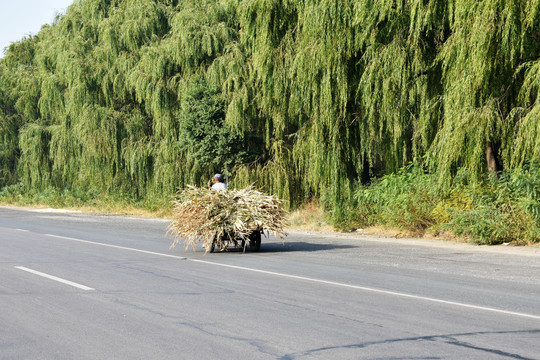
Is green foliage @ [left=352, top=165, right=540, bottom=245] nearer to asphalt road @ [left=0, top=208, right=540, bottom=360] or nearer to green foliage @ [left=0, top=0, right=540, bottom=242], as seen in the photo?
green foliage @ [left=0, top=0, right=540, bottom=242]

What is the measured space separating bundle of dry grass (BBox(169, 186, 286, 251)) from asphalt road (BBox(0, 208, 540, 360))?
54 centimetres

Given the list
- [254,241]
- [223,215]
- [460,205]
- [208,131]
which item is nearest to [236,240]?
[254,241]

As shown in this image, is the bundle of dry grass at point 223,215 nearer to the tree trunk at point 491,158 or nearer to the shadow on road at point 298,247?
the shadow on road at point 298,247

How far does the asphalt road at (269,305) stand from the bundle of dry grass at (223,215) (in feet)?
1.78

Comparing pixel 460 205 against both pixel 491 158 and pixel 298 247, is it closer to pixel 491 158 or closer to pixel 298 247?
pixel 491 158

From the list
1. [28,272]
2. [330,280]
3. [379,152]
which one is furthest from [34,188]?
[330,280]

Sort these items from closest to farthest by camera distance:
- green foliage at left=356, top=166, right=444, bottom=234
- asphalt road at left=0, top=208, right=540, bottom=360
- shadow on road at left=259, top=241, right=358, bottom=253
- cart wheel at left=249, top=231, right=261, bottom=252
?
asphalt road at left=0, top=208, right=540, bottom=360
cart wheel at left=249, top=231, right=261, bottom=252
shadow on road at left=259, top=241, right=358, bottom=253
green foliage at left=356, top=166, right=444, bottom=234

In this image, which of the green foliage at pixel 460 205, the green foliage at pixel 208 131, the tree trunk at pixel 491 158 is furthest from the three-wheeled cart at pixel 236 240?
the green foliage at pixel 208 131

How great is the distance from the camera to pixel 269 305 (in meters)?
8.04

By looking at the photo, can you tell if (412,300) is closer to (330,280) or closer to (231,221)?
(330,280)

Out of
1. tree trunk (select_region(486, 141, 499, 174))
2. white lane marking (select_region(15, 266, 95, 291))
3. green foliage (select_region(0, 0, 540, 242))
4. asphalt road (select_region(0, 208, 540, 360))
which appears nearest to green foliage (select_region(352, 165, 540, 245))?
green foliage (select_region(0, 0, 540, 242))

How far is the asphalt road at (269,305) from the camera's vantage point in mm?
5918

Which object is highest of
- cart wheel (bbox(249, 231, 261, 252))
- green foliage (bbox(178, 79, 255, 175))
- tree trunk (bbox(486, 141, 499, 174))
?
green foliage (bbox(178, 79, 255, 175))

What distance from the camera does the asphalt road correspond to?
19.4 ft
